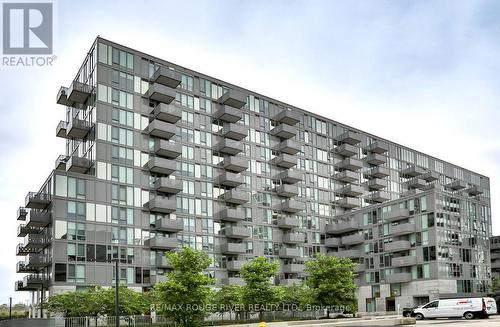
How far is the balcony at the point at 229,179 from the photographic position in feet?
294

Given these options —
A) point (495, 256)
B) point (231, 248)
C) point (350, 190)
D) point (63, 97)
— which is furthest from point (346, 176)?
point (495, 256)

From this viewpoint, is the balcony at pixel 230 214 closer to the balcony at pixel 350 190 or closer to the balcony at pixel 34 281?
the balcony at pixel 34 281

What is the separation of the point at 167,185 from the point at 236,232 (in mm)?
14332

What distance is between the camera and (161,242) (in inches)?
3063

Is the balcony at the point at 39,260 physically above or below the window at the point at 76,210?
below

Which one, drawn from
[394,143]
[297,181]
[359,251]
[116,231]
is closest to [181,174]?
[116,231]

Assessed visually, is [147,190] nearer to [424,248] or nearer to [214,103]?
[214,103]

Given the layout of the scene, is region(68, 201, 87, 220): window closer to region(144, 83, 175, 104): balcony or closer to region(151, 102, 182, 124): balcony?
region(151, 102, 182, 124): balcony

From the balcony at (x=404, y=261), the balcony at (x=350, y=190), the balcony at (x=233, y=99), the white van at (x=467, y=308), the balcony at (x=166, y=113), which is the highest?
the balcony at (x=233, y=99)

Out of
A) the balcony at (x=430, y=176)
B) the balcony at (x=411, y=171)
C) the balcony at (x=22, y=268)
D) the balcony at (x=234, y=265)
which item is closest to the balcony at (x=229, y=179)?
the balcony at (x=234, y=265)

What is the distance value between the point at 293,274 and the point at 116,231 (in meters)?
35.0

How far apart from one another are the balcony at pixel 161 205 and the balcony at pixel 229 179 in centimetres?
1091

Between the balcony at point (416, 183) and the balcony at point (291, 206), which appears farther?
the balcony at point (416, 183)

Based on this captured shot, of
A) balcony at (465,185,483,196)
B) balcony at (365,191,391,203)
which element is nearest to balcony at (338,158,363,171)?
balcony at (365,191,391,203)
